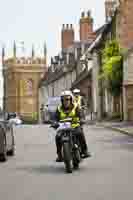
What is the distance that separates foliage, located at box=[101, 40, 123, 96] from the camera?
53.4 meters

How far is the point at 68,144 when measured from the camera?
13469mm

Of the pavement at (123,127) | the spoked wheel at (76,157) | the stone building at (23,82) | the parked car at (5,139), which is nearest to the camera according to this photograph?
the spoked wheel at (76,157)

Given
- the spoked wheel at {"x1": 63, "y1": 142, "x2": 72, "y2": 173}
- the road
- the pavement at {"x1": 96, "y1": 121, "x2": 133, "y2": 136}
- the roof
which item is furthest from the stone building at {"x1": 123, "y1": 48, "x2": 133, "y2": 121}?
the spoked wheel at {"x1": 63, "y1": 142, "x2": 72, "y2": 173}

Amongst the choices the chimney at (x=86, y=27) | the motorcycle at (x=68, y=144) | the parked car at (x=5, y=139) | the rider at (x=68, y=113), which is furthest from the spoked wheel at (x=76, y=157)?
the chimney at (x=86, y=27)

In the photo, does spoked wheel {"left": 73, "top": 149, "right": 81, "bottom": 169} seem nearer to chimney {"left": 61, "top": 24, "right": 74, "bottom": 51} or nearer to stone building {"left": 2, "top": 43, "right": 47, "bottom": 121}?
chimney {"left": 61, "top": 24, "right": 74, "bottom": 51}

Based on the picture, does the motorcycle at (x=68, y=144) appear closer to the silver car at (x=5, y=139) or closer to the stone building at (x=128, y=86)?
the silver car at (x=5, y=139)

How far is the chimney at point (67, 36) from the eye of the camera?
10415cm

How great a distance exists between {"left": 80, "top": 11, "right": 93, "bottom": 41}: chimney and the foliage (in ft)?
118

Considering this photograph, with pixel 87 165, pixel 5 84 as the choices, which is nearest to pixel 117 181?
pixel 87 165

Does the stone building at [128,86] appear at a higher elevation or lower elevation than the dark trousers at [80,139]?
higher

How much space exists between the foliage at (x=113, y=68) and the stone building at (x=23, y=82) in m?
88.0

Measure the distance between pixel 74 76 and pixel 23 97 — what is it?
53217mm

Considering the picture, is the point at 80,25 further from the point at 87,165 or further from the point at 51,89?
the point at 87,165

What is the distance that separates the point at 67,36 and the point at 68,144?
93662mm
